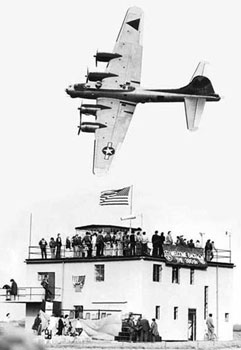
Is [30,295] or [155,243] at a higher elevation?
[155,243]

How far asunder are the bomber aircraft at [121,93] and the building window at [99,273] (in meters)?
6.14

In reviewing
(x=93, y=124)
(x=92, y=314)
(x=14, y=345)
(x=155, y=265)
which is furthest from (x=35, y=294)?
(x=14, y=345)

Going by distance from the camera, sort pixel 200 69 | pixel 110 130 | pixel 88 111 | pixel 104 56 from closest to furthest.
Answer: pixel 104 56 → pixel 88 111 → pixel 200 69 → pixel 110 130

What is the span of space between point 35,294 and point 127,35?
19761 millimetres

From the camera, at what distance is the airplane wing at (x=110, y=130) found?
51.5 metres

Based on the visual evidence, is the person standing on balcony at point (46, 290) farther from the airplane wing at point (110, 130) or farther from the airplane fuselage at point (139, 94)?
the airplane fuselage at point (139, 94)

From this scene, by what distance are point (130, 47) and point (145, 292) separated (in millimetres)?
18731

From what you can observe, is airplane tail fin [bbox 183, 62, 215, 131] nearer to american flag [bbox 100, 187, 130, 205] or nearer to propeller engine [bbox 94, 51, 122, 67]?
propeller engine [bbox 94, 51, 122, 67]

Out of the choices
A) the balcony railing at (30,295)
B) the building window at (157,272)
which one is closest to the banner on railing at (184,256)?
the building window at (157,272)

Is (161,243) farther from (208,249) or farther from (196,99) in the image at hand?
(196,99)

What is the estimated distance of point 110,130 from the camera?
5400cm

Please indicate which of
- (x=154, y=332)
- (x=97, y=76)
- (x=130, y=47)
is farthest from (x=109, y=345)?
(x=130, y=47)

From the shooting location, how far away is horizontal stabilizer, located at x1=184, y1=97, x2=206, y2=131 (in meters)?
49.5

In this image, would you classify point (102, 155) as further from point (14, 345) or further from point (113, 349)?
point (14, 345)
